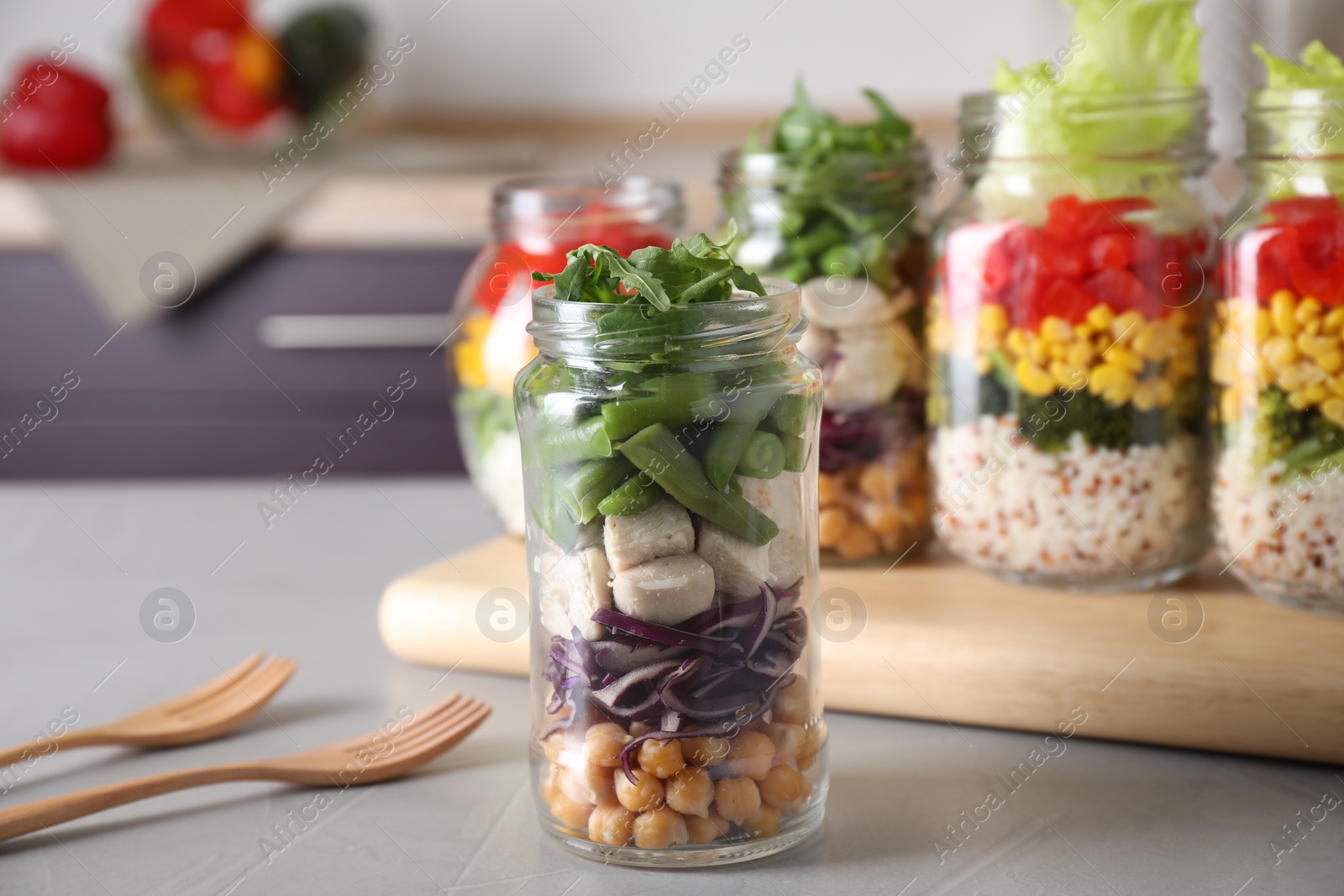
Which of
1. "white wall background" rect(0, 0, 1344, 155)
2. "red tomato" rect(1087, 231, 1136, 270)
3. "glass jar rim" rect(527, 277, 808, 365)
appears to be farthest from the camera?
"white wall background" rect(0, 0, 1344, 155)

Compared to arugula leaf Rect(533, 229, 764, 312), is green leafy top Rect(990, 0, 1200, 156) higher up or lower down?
higher up

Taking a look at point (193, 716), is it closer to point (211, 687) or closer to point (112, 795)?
point (211, 687)

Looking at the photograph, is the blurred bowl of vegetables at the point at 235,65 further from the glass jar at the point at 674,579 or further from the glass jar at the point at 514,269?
the glass jar at the point at 674,579

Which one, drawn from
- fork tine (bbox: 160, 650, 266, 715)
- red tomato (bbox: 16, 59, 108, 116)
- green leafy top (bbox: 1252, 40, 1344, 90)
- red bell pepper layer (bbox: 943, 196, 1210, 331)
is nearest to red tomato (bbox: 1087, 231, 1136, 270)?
red bell pepper layer (bbox: 943, 196, 1210, 331)

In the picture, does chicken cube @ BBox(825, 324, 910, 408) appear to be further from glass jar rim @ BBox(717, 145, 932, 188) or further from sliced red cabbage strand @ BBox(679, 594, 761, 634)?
sliced red cabbage strand @ BBox(679, 594, 761, 634)

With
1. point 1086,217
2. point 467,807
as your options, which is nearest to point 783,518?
point 467,807

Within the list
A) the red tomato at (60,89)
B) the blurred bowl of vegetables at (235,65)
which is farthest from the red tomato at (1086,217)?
the red tomato at (60,89)
